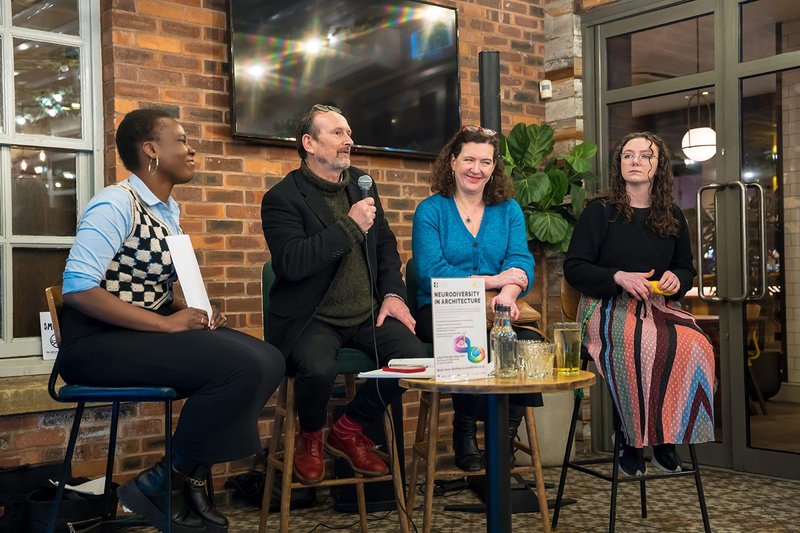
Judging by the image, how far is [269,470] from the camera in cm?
305

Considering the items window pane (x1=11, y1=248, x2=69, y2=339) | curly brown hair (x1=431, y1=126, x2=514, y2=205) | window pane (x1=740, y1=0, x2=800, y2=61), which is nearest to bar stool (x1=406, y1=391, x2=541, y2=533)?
curly brown hair (x1=431, y1=126, x2=514, y2=205)

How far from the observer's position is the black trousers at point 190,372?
8.46ft

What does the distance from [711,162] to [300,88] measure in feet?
6.57

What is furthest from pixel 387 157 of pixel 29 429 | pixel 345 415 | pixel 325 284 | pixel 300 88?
pixel 29 429

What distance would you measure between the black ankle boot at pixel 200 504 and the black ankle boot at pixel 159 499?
0.7 inches

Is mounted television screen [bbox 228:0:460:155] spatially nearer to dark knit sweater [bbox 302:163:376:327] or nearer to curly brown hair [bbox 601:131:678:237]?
dark knit sweater [bbox 302:163:376:327]

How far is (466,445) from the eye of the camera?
122 inches

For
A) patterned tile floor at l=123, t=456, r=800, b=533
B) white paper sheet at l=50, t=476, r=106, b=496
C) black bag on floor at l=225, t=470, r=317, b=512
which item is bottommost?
patterned tile floor at l=123, t=456, r=800, b=533

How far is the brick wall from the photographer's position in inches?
Answer: 139

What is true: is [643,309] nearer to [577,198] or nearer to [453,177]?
[453,177]

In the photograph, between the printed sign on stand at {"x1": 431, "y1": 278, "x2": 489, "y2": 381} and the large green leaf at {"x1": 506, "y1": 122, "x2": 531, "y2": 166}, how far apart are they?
2319mm

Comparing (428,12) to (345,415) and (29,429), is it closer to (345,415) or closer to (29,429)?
(345,415)

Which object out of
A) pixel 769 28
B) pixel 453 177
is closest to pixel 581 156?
pixel 769 28

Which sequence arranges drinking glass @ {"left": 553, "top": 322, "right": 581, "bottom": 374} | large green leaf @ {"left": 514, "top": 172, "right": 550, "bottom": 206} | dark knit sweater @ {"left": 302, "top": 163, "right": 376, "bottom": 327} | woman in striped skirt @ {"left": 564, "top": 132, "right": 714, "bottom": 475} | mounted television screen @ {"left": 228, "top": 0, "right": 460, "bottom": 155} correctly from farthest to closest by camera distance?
large green leaf @ {"left": 514, "top": 172, "right": 550, "bottom": 206}, mounted television screen @ {"left": 228, "top": 0, "right": 460, "bottom": 155}, woman in striped skirt @ {"left": 564, "top": 132, "right": 714, "bottom": 475}, dark knit sweater @ {"left": 302, "top": 163, "right": 376, "bottom": 327}, drinking glass @ {"left": 553, "top": 322, "right": 581, "bottom": 374}
